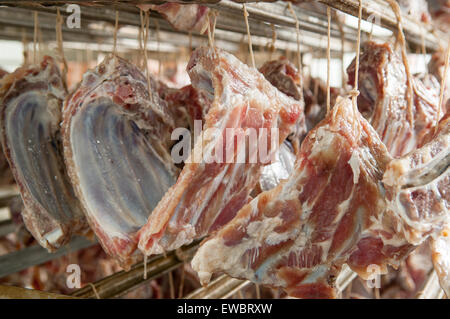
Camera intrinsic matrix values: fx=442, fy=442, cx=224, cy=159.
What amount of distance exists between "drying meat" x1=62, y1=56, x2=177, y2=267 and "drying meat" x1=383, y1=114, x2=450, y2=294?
657mm

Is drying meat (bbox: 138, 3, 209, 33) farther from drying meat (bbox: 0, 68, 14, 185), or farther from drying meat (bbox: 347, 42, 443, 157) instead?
drying meat (bbox: 0, 68, 14, 185)

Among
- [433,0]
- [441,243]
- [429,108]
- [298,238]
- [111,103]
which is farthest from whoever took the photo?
[433,0]

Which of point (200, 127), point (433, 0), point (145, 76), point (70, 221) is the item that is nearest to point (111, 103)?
point (145, 76)

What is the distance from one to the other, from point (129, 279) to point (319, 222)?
0.75 m

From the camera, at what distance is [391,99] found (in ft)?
4.87

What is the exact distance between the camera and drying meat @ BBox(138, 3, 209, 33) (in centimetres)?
126

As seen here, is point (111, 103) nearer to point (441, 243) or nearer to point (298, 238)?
point (298, 238)

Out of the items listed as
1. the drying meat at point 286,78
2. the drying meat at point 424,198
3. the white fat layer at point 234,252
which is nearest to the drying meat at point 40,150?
the white fat layer at point 234,252

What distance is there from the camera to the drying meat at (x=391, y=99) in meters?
1.48

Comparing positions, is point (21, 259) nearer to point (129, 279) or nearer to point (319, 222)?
point (129, 279)

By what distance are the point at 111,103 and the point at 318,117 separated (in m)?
1.00

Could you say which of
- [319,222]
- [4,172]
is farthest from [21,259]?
[319,222]
